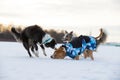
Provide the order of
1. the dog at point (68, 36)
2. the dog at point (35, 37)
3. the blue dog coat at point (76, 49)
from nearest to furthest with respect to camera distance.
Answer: the blue dog coat at point (76, 49), the dog at point (35, 37), the dog at point (68, 36)

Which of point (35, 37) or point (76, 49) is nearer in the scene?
point (76, 49)

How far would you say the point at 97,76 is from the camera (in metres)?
7.92

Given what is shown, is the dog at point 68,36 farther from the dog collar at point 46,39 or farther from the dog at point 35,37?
the dog collar at point 46,39

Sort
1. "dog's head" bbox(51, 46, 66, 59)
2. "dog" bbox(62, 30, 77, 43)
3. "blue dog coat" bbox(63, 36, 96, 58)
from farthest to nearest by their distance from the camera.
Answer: "dog" bbox(62, 30, 77, 43)
"dog's head" bbox(51, 46, 66, 59)
"blue dog coat" bbox(63, 36, 96, 58)

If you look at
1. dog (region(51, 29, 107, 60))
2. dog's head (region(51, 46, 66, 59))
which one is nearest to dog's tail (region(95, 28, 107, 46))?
dog (region(51, 29, 107, 60))

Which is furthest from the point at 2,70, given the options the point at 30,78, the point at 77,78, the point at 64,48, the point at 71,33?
the point at 71,33

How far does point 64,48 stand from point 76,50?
44 cm

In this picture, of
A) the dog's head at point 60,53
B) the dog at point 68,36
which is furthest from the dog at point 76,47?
the dog at point 68,36

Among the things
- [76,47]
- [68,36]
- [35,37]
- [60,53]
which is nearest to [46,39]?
[35,37]

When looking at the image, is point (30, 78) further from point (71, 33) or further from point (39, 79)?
point (71, 33)

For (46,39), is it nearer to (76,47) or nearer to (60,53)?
(60,53)

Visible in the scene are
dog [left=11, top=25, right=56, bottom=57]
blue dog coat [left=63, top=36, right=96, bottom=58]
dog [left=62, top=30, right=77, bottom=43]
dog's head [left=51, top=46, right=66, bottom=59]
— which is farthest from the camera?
dog [left=62, top=30, right=77, bottom=43]

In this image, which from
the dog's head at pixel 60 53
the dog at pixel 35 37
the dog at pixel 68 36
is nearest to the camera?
the dog's head at pixel 60 53

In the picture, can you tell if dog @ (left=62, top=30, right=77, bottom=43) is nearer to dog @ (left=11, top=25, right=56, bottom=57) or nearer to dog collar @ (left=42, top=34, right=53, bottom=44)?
dog @ (left=11, top=25, right=56, bottom=57)
